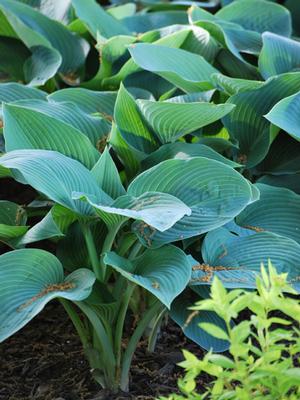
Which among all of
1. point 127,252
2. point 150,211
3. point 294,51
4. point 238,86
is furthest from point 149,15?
point 150,211

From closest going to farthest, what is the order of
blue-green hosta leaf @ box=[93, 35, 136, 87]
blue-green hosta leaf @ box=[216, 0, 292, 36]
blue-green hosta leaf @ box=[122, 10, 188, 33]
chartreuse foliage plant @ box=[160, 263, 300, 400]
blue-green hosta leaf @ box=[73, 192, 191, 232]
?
chartreuse foliage plant @ box=[160, 263, 300, 400] < blue-green hosta leaf @ box=[73, 192, 191, 232] < blue-green hosta leaf @ box=[93, 35, 136, 87] < blue-green hosta leaf @ box=[216, 0, 292, 36] < blue-green hosta leaf @ box=[122, 10, 188, 33]

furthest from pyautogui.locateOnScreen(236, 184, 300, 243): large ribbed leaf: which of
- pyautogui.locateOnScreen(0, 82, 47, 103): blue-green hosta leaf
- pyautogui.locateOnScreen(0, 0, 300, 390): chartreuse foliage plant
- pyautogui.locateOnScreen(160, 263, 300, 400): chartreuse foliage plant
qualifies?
pyautogui.locateOnScreen(160, 263, 300, 400): chartreuse foliage plant

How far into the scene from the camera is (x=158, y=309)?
7.30 ft

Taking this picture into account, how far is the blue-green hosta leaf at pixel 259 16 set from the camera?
3389 mm

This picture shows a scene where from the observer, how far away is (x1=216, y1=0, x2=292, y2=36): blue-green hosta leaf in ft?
11.1

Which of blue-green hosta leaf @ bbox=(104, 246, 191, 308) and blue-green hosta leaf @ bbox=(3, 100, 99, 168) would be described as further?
blue-green hosta leaf @ bbox=(3, 100, 99, 168)

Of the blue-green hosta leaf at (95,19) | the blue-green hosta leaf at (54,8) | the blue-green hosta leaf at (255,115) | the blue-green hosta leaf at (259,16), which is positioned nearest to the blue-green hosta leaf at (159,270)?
the blue-green hosta leaf at (255,115)

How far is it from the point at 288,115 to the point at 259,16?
1.18 metres

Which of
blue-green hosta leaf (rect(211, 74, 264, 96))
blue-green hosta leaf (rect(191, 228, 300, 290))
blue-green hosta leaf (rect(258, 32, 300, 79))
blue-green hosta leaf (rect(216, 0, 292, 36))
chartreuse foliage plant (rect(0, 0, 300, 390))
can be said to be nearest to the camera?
chartreuse foliage plant (rect(0, 0, 300, 390))

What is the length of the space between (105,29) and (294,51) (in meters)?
0.79

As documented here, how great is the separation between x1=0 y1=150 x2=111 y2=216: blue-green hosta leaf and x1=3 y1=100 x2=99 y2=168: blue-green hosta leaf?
124 mm

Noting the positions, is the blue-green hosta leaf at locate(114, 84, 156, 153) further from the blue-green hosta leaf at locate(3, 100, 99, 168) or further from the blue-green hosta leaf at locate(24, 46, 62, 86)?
the blue-green hosta leaf at locate(24, 46, 62, 86)

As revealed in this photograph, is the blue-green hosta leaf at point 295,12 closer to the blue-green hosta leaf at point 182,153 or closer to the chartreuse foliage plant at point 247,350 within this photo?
the blue-green hosta leaf at point 182,153

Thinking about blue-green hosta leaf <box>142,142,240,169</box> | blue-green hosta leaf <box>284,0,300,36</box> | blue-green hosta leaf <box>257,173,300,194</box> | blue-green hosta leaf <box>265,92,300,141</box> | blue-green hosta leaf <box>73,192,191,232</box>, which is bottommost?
blue-green hosta leaf <box>284,0,300,36</box>
